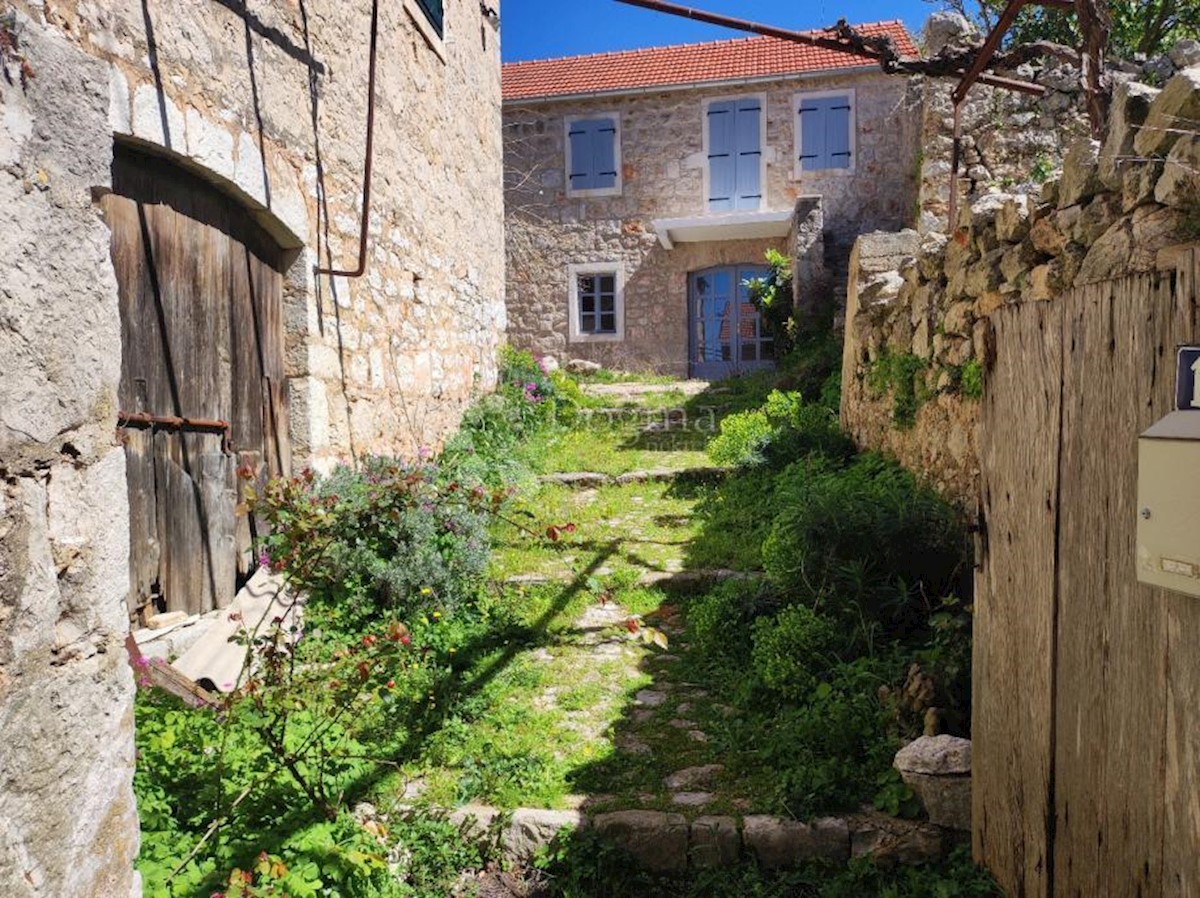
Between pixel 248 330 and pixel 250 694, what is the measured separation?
2.57 metres

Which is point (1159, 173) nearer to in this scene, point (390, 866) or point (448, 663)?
point (390, 866)

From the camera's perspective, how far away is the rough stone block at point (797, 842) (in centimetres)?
252

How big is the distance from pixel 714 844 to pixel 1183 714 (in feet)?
4.98

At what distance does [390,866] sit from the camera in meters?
2.50

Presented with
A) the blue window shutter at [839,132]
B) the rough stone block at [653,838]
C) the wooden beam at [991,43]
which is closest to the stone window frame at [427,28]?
the wooden beam at [991,43]

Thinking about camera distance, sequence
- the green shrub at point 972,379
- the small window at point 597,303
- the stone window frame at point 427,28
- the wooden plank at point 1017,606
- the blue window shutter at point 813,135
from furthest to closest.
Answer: the small window at point 597,303 → the blue window shutter at point 813,135 → the stone window frame at point 427,28 → the green shrub at point 972,379 → the wooden plank at point 1017,606

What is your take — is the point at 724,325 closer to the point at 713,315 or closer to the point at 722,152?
the point at 713,315

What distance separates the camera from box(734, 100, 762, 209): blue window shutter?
1305cm

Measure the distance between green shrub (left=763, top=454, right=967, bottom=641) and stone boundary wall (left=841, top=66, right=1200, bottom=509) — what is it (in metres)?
0.23

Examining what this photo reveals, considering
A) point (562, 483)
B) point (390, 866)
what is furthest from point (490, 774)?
Result: point (562, 483)

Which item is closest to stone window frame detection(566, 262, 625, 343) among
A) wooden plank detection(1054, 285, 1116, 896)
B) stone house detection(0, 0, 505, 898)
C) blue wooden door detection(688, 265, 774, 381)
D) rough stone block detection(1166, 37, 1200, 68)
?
blue wooden door detection(688, 265, 774, 381)

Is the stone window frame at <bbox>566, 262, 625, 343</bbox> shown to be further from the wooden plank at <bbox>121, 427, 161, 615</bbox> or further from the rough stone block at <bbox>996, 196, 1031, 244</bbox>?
the wooden plank at <bbox>121, 427, 161, 615</bbox>

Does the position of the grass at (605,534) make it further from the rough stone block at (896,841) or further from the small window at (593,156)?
the small window at (593,156)

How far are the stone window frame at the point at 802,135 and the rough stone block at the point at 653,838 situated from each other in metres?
12.1
